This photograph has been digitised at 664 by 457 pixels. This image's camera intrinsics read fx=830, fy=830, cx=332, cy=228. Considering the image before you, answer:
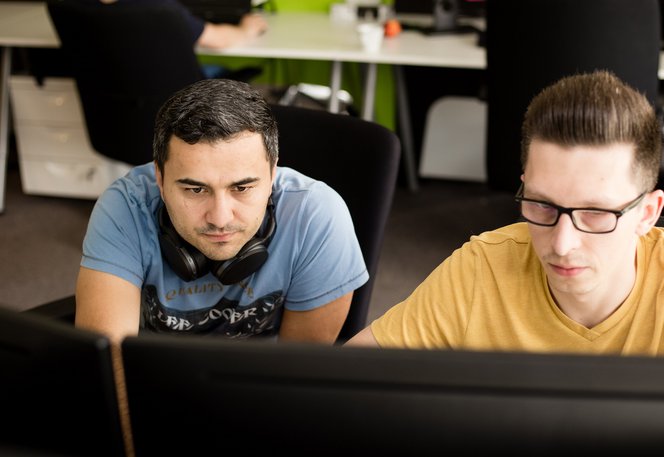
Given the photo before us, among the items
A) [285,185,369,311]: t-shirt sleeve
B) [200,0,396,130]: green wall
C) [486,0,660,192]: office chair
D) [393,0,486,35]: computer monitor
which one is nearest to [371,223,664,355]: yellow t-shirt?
[285,185,369,311]: t-shirt sleeve

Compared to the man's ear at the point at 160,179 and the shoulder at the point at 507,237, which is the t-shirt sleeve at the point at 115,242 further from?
the shoulder at the point at 507,237

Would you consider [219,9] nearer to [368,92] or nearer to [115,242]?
[368,92]

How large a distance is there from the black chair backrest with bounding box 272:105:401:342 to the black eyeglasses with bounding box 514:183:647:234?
527 mm

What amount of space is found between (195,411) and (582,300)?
25.1 inches

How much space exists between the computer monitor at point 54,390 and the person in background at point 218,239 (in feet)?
1.90

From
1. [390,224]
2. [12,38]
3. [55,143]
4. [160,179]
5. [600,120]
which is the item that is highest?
[600,120]

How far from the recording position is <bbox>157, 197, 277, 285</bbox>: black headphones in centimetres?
141

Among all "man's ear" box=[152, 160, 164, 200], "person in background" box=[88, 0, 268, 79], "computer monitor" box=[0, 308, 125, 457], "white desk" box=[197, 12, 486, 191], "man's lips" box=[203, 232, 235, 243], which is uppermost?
"computer monitor" box=[0, 308, 125, 457]

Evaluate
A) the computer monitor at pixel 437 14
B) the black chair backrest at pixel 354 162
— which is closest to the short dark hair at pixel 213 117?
the black chair backrest at pixel 354 162

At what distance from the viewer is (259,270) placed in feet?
4.91

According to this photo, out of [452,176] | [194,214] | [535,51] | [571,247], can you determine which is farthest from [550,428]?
[452,176]

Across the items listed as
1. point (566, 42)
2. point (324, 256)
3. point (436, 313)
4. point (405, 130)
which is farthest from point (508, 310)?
point (405, 130)

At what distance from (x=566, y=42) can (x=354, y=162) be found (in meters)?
1.07

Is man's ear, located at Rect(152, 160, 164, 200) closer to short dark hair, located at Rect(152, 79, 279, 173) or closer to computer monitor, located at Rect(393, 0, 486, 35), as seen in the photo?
short dark hair, located at Rect(152, 79, 279, 173)
